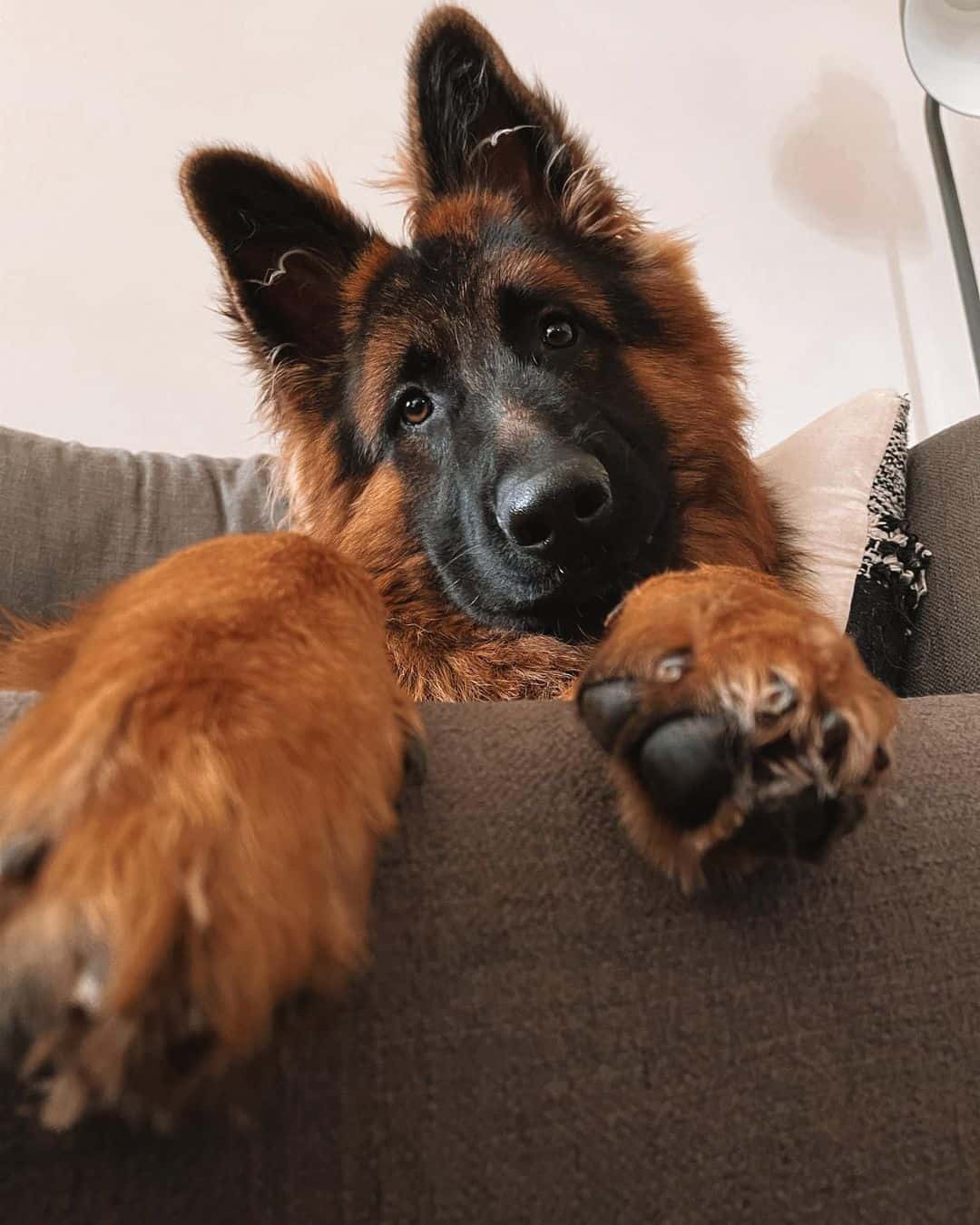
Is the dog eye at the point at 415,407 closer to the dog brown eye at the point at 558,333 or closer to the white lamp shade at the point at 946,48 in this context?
the dog brown eye at the point at 558,333

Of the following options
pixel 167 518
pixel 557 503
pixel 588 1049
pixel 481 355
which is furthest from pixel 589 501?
pixel 167 518

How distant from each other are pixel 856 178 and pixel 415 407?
301 centimetres

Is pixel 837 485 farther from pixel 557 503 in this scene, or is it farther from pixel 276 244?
pixel 276 244

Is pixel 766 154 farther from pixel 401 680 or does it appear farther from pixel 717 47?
pixel 401 680

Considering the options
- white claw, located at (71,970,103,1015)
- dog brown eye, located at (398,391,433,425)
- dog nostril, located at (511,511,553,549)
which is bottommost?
dog nostril, located at (511,511,553,549)

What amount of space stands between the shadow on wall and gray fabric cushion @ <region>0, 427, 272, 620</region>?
8.78 feet

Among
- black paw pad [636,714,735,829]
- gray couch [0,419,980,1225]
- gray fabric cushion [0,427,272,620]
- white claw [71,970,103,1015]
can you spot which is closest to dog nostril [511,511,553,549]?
gray couch [0,419,980,1225]

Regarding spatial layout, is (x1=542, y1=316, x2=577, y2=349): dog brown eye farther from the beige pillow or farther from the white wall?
the white wall

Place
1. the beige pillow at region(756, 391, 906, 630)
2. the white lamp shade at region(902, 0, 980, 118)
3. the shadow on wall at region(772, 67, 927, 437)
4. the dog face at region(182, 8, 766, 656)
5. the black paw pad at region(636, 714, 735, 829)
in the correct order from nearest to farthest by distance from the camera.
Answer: the black paw pad at region(636, 714, 735, 829)
the dog face at region(182, 8, 766, 656)
the beige pillow at region(756, 391, 906, 630)
the white lamp shade at region(902, 0, 980, 118)
the shadow on wall at region(772, 67, 927, 437)

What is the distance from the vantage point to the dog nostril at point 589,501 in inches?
49.9

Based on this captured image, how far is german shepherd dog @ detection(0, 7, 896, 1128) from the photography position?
44 cm

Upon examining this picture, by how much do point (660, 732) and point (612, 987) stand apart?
0.60ft

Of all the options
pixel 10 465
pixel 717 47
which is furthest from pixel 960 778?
pixel 717 47

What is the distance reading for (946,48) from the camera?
2881mm
